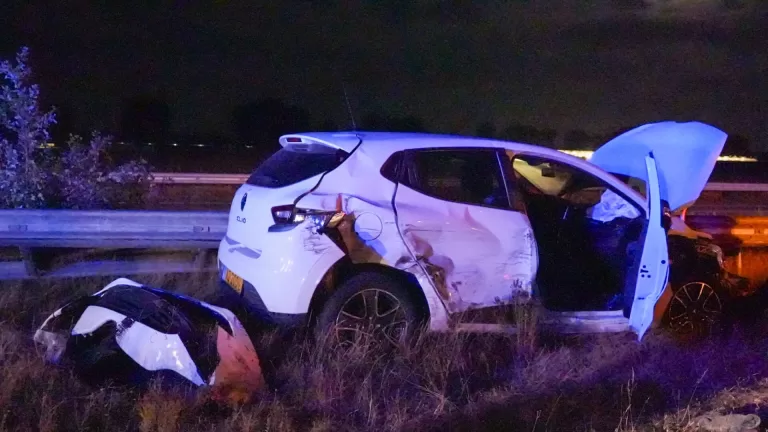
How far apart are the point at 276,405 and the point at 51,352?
1561 millimetres

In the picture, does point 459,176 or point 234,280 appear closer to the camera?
point 234,280

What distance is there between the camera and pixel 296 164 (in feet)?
18.6

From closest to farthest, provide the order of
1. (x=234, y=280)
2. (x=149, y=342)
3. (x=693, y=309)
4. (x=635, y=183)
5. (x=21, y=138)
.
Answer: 1. (x=149, y=342)
2. (x=234, y=280)
3. (x=693, y=309)
4. (x=635, y=183)
5. (x=21, y=138)

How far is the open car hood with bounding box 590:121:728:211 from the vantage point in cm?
623

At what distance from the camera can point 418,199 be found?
555 centimetres

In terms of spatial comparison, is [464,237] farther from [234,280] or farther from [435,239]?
[234,280]

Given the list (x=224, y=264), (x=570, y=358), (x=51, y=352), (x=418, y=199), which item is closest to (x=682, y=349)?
(x=570, y=358)

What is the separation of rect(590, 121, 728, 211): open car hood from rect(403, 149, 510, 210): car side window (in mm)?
1338

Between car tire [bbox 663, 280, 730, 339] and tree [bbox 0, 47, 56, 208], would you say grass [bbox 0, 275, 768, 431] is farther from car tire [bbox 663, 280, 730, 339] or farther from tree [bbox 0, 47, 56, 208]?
tree [bbox 0, 47, 56, 208]

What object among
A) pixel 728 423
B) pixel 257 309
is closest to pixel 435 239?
pixel 257 309

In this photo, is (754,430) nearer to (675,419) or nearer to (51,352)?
(675,419)

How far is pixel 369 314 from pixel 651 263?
1972 mm

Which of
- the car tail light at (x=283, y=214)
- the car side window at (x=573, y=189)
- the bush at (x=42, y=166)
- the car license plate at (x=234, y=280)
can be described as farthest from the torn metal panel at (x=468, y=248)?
the bush at (x=42, y=166)

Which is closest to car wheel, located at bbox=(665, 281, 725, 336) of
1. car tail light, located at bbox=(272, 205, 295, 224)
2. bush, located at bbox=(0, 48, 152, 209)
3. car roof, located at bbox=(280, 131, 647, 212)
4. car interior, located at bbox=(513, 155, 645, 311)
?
car interior, located at bbox=(513, 155, 645, 311)
